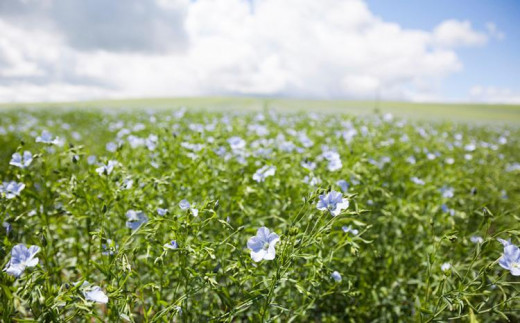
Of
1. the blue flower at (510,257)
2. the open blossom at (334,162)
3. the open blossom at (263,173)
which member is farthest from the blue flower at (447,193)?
the open blossom at (263,173)

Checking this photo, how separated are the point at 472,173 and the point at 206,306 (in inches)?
158

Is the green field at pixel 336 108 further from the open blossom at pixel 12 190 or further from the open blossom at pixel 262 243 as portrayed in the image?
the open blossom at pixel 262 243

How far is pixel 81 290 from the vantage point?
1306 mm

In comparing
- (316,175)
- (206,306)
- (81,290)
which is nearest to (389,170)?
(316,175)

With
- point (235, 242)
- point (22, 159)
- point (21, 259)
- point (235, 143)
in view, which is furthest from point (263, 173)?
point (22, 159)

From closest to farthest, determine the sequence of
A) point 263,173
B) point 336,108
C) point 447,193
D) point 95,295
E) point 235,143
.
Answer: point 95,295 → point 263,173 → point 235,143 → point 447,193 → point 336,108

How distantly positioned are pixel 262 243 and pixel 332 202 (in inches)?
14.7

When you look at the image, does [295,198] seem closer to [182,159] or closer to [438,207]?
[182,159]

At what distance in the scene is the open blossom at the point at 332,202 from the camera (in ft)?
4.88

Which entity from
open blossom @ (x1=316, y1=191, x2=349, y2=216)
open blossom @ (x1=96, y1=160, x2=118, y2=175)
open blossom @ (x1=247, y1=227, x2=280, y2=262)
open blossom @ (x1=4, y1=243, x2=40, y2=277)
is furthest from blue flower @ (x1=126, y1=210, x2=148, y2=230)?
open blossom @ (x1=316, y1=191, x2=349, y2=216)

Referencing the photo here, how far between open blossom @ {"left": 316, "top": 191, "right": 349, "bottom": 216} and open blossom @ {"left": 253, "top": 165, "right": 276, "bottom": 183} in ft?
2.04

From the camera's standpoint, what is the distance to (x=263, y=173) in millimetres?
2236

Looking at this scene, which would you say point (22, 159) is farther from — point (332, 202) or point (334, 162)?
point (334, 162)

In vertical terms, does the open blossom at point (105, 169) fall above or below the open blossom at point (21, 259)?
above
